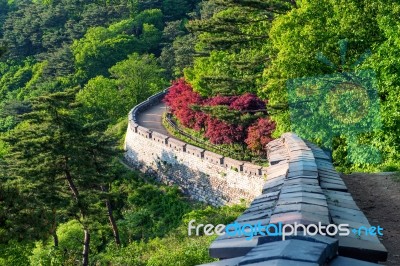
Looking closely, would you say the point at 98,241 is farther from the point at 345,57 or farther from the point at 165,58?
the point at 165,58

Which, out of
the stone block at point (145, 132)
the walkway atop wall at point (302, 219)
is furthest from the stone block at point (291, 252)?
the stone block at point (145, 132)

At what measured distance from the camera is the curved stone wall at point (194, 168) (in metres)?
20.8

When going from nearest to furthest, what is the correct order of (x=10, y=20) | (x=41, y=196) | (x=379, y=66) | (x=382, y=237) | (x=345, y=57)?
(x=382, y=237) → (x=379, y=66) → (x=345, y=57) → (x=41, y=196) → (x=10, y=20)

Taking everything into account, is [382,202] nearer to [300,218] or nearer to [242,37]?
[300,218]

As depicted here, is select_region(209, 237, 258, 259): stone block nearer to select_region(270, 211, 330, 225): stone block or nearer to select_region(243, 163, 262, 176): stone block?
select_region(270, 211, 330, 225): stone block

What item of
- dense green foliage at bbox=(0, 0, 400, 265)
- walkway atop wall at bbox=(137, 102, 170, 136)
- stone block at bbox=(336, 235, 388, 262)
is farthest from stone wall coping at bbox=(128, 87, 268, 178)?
stone block at bbox=(336, 235, 388, 262)

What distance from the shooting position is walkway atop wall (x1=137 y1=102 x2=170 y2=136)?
3331 centimetres

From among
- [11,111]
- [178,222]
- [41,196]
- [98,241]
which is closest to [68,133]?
[41,196]

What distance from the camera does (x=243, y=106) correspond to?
24.3 meters

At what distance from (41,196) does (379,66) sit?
10.0 m
